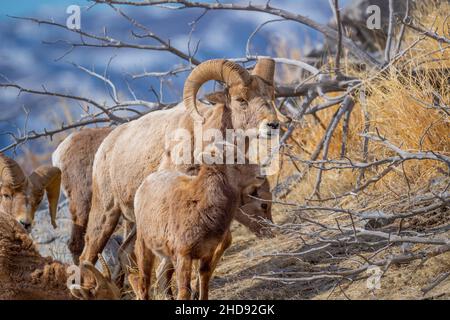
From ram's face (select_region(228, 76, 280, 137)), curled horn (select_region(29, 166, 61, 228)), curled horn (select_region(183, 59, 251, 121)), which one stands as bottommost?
curled horn (select_region(29, 166, 61, 228))

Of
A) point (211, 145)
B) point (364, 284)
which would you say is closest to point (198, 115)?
point (211, 145)

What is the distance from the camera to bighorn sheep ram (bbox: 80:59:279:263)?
28.0 feet

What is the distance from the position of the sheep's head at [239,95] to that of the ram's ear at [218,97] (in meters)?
0.02

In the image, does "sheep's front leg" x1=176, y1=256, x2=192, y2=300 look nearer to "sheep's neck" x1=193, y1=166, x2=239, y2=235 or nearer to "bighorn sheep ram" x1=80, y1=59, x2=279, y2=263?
"sheep's neck" x1=193, y1=166, x2=239, y2=235

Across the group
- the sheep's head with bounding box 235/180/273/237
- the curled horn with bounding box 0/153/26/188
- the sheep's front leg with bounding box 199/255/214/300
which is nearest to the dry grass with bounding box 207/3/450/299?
the sheep's head with bounding box 235/180/273/237

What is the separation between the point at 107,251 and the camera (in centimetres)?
1066

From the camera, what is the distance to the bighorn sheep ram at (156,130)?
8.54 m

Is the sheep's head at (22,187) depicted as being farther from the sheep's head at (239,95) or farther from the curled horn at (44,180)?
the sheep's head at (239,95)

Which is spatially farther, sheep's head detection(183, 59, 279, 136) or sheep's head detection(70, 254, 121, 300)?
sheep's head detection(183, 59, 279, 136)

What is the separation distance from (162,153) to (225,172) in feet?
4.51

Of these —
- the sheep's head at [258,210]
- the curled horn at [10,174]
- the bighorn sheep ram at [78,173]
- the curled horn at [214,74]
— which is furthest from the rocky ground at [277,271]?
the curled horn at [214,74]

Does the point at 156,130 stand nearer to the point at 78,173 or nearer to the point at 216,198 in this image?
the point at 78,173

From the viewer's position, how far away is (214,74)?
8.71 meters
